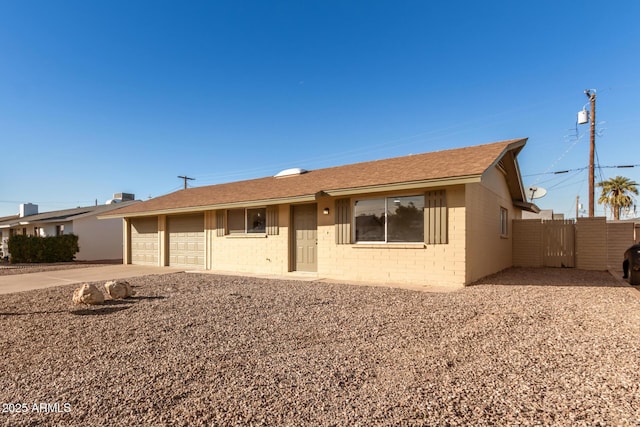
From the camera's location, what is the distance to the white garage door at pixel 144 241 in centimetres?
1561

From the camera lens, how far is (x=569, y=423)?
2.29m

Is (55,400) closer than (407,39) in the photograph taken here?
Yes

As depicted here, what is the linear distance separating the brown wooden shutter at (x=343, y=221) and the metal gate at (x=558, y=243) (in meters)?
9.10

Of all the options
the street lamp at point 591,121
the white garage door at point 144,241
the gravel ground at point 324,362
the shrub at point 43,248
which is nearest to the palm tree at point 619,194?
the street lamp at point 591,121

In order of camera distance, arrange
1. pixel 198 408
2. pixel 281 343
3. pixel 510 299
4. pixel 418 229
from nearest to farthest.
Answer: pixel 198 408 < pixel 281 343 < pixel 510 299 < pixel 418 229

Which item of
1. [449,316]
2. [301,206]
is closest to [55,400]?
[449,316]

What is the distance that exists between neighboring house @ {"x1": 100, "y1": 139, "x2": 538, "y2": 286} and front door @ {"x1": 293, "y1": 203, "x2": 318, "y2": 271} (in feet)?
0.11

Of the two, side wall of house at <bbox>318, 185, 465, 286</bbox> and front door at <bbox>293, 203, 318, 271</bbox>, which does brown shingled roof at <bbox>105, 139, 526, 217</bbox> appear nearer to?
side wall of house at <bbox>318, 185, 465, 286</bbox>

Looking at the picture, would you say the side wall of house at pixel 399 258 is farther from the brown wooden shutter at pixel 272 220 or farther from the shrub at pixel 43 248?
the shrub at pixel 43 248

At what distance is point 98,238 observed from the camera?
21.7 metres

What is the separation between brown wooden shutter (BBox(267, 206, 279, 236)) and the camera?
11.4m

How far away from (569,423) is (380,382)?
4.57ft

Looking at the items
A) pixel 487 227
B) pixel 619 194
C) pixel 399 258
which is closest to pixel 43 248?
pixel 399 258

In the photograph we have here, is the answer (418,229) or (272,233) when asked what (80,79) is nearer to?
(272,233)
